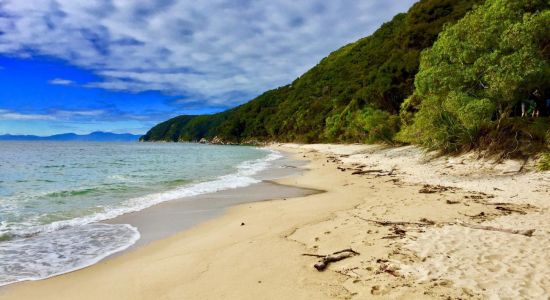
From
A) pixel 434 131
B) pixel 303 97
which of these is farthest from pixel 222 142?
pixel 434 131

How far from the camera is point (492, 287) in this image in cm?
497

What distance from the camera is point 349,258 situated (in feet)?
21.4

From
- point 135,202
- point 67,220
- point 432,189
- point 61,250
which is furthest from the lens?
point 135,202

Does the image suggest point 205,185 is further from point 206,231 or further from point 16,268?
point 16,268

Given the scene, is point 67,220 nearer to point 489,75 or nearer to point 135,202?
point 135,202

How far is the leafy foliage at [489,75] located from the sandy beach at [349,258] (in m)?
7.82

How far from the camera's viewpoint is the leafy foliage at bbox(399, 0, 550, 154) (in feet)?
58.3

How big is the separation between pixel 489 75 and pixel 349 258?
16.5m

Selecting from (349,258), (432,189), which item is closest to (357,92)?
(432,189)

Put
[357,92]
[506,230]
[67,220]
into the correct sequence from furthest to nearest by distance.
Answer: [357,92] → [67,220] → [506,230]

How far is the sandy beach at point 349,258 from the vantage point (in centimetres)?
529

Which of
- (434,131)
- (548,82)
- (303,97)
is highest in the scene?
(303,97)

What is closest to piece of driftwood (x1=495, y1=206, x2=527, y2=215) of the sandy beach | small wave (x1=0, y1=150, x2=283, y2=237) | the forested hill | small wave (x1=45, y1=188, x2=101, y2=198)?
the sandy beach

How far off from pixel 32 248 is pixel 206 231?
4152 millimetres
